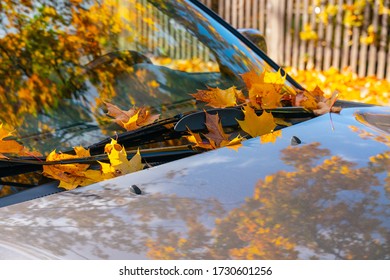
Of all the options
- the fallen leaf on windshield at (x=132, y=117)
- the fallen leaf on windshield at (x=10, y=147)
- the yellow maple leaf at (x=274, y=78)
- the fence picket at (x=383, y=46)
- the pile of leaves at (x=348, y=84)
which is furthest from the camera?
the fence picket at (x=383, y=46)

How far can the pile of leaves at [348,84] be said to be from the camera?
7.29 metres

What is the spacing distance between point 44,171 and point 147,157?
0.28 m

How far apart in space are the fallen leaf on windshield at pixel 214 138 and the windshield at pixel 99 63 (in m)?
0.31

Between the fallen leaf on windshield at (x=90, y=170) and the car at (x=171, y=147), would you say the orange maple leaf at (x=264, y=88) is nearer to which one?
the car at (x=171, y=147)

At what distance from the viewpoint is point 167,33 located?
2961 mm

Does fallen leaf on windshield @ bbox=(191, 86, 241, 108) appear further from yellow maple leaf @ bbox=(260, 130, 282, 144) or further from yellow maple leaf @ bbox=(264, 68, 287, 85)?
yellow maple leaf @ bbox=(260, 130, 282, 144)

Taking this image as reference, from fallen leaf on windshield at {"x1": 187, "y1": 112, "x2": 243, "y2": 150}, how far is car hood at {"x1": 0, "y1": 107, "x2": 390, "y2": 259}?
0.22 ft

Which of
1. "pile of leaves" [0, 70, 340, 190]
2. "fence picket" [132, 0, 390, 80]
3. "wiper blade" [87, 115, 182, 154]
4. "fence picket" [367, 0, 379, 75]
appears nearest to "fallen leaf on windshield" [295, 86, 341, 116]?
"pile of leaves" [0, 70, 340, 190]

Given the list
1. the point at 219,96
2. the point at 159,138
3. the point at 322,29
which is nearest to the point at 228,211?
the point at 159,138

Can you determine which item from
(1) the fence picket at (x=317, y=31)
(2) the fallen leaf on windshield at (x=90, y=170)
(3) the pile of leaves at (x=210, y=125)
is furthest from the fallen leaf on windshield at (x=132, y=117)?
(1) the fence picket at (x=317, y=31)

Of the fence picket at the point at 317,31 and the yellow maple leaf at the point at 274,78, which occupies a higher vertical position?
the yellow maple leaf at the point at 274,78
